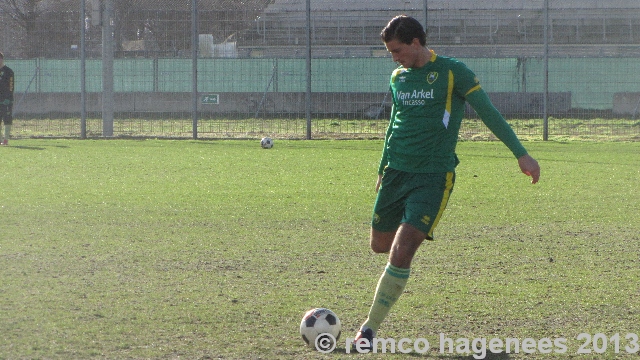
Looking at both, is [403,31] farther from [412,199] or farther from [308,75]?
[308,75]

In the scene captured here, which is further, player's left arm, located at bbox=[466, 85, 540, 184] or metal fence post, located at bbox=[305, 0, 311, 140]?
metal fence post, located at bbox=[305, 0, 311, 140]

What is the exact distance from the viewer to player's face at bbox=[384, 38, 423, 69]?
4.88 meters

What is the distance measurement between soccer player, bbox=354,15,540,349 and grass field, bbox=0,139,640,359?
45cm

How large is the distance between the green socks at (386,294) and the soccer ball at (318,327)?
6.6 inches

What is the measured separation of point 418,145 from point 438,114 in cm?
21

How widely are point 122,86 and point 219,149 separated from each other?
5.70 m

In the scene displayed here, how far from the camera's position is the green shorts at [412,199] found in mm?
4852

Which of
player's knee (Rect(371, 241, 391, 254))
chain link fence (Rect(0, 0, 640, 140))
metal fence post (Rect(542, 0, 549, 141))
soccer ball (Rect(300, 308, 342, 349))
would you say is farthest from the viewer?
chain link fence (Rect(0, 0, 640, 140))

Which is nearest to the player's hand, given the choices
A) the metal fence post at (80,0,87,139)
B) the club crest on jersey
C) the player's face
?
the club crest on jersey

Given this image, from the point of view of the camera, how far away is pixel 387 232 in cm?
516

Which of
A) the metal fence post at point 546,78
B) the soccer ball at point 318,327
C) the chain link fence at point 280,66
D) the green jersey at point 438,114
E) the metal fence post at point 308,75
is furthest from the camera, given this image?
the chain link fence at point 280,66

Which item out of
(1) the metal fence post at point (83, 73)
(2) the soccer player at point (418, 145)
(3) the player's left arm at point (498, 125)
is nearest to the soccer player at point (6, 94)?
(1) the metal fence post at point (83, 73)

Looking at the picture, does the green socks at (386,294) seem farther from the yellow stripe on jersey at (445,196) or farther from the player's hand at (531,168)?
the player's hand at (531,168)

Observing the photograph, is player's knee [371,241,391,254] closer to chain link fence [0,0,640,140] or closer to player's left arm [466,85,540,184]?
player's left arm [466,85,540,184]
